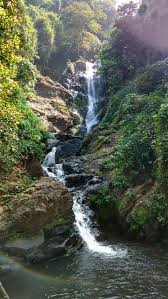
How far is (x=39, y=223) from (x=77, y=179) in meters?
6.37

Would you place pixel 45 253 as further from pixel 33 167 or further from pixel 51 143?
pixel 51 143

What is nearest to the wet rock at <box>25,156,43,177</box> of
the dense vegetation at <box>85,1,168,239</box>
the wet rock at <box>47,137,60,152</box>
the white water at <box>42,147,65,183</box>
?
the white water at <box>42,147,65,183</box>

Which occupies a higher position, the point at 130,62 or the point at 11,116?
the point at 130,62

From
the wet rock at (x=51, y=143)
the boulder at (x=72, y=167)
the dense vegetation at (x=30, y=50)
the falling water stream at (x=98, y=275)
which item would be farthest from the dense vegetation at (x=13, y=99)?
the falling water stream at (x=98, y=275)

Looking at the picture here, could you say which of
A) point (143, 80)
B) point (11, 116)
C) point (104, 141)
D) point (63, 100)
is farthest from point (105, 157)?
point (63, 100)

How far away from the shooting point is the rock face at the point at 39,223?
13031 millimetres

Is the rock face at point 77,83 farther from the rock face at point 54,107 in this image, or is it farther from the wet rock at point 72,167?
the wet rock at point 72,167

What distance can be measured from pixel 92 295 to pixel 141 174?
28.2 ft

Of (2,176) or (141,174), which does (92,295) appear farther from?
(141,174)

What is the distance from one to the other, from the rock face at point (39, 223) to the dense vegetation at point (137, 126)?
2.71 meters

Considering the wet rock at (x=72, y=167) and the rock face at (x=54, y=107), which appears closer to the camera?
the wet rock at (x=72, y=167)

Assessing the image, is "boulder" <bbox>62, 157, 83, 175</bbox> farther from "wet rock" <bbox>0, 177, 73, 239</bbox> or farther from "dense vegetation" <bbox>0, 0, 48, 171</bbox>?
"wet rock" <bbox>0, 177, 73, 239</bbox>

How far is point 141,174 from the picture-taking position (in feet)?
58.7

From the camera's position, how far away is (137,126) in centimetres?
2094
